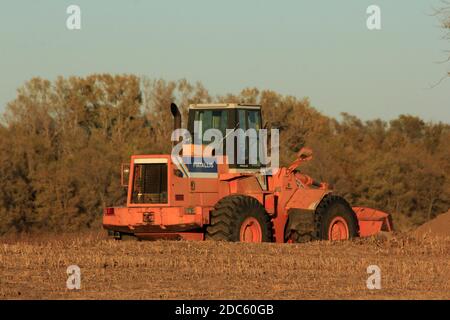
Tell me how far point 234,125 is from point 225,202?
7.12 ft

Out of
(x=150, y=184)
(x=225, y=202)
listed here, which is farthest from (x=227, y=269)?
(x=150, y=184)

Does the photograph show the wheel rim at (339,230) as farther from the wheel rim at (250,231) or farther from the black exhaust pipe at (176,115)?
the black exhaust pipe at (176,115)

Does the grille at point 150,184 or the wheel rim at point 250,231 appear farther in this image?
the grille at point 150,184

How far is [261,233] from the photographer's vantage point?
76.5ft

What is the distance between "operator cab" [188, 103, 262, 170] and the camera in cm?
2423

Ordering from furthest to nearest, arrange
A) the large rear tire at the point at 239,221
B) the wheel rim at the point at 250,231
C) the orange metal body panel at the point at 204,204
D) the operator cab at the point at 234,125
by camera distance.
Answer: the operator cab at the point at 234,125 < the wheel rim at the point at 250,231 < the orange metal body panel at the point at 204,204 < the large rear tire at the point at 239,221

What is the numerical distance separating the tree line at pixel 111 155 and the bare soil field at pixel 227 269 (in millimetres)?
37867

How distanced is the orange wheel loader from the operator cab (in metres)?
0.02

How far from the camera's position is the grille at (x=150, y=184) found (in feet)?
76.3

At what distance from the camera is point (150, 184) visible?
76.8ft

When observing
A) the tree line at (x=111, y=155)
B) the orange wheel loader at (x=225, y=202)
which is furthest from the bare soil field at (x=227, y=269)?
the tree line at (x=111, y=155)

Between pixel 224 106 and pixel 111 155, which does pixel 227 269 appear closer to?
pixel 224 106

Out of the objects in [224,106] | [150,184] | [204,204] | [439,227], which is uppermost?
[224,106]

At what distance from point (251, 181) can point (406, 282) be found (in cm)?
922
